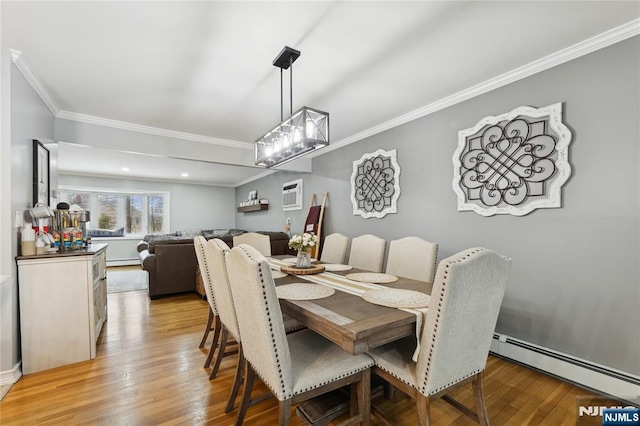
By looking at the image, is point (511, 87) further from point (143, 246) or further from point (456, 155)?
point (143, 246)

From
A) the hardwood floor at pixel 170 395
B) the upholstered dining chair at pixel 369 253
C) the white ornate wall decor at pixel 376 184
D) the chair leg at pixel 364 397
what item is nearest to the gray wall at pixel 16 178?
the hardwood floor at pixel 170 395

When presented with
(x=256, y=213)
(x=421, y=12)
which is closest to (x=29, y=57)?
(x=421, y=12)

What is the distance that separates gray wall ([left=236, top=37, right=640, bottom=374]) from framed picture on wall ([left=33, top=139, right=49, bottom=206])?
12.4 feet

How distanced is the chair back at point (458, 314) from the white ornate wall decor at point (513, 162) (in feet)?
4.17

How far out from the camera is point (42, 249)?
88.8 inches

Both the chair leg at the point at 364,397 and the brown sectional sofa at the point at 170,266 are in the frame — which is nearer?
the chair leg at the point at 364,397

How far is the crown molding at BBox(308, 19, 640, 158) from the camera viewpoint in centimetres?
180

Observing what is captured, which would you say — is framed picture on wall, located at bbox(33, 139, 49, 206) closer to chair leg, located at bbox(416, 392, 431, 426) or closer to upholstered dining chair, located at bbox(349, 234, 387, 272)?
upholstered dining chair, located at bbox(349, 234, 387, 272)

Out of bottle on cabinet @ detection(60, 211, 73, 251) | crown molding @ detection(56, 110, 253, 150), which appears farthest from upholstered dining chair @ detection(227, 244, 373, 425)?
crown molding @ detection(56, 110, 253, 150)

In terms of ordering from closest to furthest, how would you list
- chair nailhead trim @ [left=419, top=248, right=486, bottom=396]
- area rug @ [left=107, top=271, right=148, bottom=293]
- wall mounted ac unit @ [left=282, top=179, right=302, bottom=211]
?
chair nailhead trim @ [left=419, top=248, right=486, bottom=396], area rug @ [left=107, top=271, right=148, bottom=293], wall mounted ac unit @ [left=282, top=179, right=302, bottom=211]

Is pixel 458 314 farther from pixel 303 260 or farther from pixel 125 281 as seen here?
pixel 125 281

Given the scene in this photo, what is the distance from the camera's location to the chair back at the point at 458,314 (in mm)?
1144

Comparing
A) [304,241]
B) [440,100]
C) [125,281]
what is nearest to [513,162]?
[440,100]

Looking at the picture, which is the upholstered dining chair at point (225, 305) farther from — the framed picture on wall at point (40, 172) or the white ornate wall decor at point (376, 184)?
the white ornate wall decor at point (376, 184)
